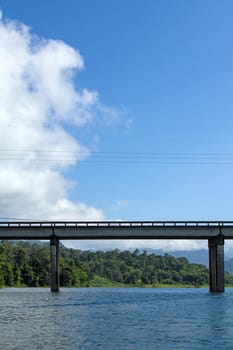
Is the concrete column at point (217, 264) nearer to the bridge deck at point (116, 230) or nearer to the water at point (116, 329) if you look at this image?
the bridge deck at point (116, 230)

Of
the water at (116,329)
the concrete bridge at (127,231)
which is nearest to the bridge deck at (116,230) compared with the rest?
the concrete bridge at (127,231)

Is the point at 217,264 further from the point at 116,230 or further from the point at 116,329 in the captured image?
the point at 116,329

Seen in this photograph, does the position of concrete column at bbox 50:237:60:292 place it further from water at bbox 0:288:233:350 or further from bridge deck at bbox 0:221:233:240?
water at bbox 0:288:233:350

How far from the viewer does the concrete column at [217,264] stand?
82062 millimetres

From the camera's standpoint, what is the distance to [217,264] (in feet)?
270

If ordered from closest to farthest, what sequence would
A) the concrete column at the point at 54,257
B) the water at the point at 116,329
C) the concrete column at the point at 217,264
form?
the water at the point at 116,329 < the concrete column at the point at 217,264 < the concrete column at the point at 54,257

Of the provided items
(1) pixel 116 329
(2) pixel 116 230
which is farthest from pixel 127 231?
(1) pixel 116 329

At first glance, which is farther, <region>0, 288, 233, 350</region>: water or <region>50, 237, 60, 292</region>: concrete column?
<region>50, 237, 60, 292</region>: concrete column

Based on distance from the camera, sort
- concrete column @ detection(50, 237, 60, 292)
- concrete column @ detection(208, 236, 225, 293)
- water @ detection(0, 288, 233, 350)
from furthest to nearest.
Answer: concrete column @ detection(50, 237, 60, 292) → concrete column @ detection(208, 236, 225, 293) → water @ detection(0, 288, 233, 350)

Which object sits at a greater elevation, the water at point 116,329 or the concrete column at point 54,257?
the concrete column at point 54,257

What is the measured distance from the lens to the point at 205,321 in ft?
132

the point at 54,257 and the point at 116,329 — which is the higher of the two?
the point at 54,257

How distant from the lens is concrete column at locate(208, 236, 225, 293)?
82.1 meters

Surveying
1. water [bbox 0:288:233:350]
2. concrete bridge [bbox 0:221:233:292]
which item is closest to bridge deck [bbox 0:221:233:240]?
concrete bridge [bbox 0:221:233:292]
